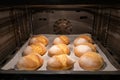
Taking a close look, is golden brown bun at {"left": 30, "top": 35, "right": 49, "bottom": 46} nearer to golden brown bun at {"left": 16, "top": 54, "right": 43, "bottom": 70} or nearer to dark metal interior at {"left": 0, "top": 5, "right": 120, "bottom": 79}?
dark metal interior at {"left": 0, "top": 5, "right": 120, "bottom": 79}

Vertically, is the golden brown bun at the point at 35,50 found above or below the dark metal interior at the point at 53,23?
below

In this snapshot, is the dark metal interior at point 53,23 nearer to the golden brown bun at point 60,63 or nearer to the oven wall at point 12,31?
the oven wall at point 12,31

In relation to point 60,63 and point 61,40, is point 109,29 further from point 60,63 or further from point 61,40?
point 60,63

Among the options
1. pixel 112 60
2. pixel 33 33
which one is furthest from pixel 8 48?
pixel 112 60

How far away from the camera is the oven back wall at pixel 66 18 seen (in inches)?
73.4

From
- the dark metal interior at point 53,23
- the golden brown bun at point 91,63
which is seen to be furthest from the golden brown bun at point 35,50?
the golden brown bun at point 91,63

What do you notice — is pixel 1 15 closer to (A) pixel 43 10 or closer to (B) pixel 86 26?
(A) pixel 43 10

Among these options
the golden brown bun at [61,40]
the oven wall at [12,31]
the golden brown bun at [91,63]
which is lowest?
the golden brown bun at [91,63]

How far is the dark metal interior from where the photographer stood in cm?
133

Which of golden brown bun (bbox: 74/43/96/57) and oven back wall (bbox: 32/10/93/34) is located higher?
oven back wall (bbox: 32/10/93/34)

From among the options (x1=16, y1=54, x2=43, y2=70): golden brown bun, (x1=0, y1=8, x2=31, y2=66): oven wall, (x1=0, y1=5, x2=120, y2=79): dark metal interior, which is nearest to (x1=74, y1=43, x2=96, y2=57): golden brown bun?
(x1=0, y1=5, x2=120, y2=79): dark metal interior

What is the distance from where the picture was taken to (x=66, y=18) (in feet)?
6.14

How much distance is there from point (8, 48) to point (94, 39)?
2.97 feet
